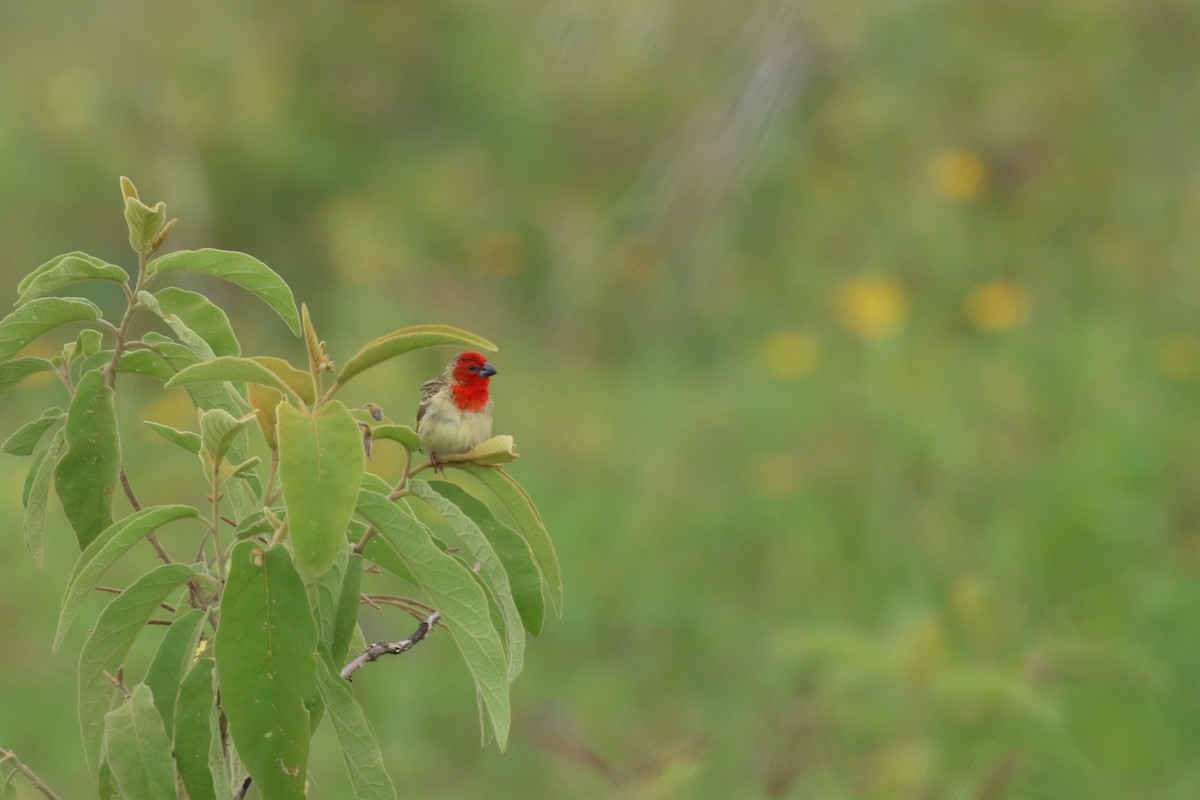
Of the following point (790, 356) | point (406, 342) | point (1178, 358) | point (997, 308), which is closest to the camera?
point (406, 342)

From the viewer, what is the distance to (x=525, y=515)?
6.57ft

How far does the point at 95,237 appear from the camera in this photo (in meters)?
8.68

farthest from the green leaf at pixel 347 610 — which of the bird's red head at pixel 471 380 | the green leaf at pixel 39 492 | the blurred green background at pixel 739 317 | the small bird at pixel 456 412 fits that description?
the blurred green background at pixel 739 317

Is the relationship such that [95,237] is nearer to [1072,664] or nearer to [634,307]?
[634,307]

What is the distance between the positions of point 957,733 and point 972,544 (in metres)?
1.72

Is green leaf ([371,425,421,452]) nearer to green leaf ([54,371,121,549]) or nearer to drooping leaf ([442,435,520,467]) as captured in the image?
drooping leaf ([442,435,520,467])

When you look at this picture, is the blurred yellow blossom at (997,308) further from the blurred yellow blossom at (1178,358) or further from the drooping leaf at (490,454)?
the drooping leaf at (490,454)

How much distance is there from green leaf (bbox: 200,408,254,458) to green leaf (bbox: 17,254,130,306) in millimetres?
220

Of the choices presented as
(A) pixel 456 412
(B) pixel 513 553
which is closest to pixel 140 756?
(B) pixel 513 553

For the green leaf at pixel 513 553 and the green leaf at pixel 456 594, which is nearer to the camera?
the green leaf at pixel 456 594

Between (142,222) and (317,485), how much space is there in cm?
48

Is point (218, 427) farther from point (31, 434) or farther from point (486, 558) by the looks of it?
point (31, 434)

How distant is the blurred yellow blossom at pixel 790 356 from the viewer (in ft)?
26.3

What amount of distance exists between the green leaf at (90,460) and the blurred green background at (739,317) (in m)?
3.14
